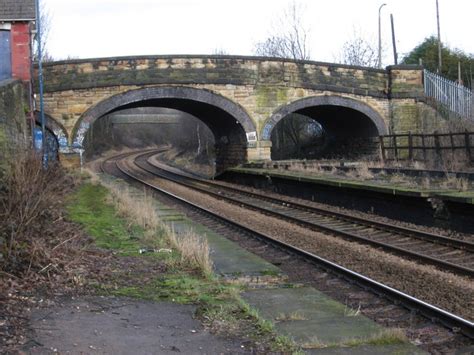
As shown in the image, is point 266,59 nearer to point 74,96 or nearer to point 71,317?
point 74,96

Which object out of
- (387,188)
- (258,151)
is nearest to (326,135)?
(258,151)

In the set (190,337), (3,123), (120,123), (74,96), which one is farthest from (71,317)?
(120,123)

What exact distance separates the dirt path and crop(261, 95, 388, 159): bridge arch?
2361 centimetres

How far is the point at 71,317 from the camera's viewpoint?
16.8ft

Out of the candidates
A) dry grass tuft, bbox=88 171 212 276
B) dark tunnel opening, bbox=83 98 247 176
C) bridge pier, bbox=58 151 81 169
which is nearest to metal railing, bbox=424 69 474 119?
dark tunnel opening, bbox=83 98 247 176

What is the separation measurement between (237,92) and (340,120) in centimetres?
805

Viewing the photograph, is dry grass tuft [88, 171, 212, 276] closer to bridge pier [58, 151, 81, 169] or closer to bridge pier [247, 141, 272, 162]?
bridge pier [58, 151, 81, 169]

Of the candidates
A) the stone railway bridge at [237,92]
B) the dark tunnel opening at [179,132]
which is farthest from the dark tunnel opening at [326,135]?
the dark tunnel opening at [179,132]

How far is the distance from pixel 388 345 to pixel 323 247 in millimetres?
5771

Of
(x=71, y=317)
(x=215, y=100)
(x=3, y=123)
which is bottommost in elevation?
(x=71, y=317)

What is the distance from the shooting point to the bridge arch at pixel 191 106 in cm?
2720

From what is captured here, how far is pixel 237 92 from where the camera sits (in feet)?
93.2

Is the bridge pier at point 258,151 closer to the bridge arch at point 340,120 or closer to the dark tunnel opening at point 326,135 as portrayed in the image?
the bridge arch at point 340,120

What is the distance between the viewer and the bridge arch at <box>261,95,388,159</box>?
29062 millimetres
